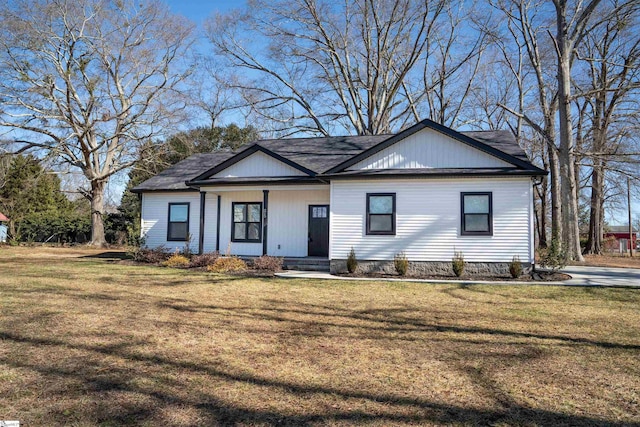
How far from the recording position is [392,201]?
14148 millimetres

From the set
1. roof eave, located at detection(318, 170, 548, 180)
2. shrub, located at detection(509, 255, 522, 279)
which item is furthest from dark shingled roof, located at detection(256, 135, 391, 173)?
shrub, located at detection(509, 255, 522, 279)

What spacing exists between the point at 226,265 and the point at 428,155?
24.4ft

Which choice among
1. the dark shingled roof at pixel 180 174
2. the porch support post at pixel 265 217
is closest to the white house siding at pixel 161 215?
the dark shingled roof at pixel 180 174

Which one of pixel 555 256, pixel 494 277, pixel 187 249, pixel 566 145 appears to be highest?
pixel 566 145

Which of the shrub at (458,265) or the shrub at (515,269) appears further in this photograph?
the shrub at (458,265)

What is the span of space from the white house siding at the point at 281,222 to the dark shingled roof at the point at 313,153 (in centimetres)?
127

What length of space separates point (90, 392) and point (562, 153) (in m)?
20.3

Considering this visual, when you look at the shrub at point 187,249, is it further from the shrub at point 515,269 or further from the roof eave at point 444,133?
the shrub at point 515,269

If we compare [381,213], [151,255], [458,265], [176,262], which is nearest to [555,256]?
[458,265]

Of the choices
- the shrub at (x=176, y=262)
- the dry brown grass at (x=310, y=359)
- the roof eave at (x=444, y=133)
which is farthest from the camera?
the shrub at (x=176, y=262)

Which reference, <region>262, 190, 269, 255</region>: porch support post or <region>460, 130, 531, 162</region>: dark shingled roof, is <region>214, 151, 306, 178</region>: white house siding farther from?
<region>460, 130, 531, 162</region>: dark shingled roof

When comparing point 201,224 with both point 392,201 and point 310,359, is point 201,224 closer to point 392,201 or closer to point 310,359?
point 392,201

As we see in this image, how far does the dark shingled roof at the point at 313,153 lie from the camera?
15719 mm

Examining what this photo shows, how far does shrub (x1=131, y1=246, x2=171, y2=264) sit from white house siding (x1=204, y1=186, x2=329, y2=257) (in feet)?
5.50
